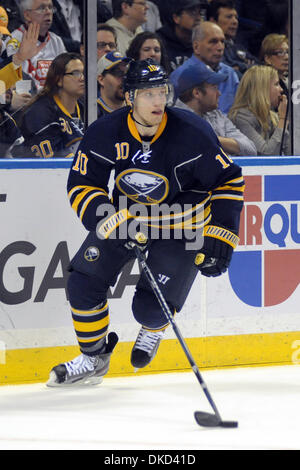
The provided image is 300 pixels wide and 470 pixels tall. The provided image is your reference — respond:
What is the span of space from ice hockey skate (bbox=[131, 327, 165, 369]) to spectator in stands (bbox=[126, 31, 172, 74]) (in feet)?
5.66

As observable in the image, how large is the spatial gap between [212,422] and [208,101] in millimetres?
2416

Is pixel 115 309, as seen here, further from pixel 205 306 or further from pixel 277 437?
pixel 277 437

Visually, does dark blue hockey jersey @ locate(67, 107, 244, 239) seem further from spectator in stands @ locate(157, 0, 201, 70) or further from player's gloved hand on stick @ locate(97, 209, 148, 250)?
spectator in stands @ locate(157, 0, 201, 70)

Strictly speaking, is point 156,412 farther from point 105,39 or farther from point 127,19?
point 127,19

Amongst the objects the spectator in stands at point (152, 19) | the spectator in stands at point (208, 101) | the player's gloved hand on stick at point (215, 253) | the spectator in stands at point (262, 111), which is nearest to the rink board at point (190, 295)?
the player's gloved hand on stick at point (215, 253)

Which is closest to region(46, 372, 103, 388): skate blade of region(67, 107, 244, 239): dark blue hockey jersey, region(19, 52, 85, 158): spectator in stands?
region(67, 107, 244, 239): dark blue hockey jersey

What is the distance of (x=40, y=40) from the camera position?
5176mm

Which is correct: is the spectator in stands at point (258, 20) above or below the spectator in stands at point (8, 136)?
above

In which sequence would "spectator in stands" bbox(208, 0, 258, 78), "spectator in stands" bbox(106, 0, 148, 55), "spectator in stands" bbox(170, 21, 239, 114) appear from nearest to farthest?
"spectator in stands" bbox(106, 0, 148, 55) → "spectator in stands" bbox(170, 21, 239, 114) → "spectator in stands" bbox(208, 0, 258, 78)

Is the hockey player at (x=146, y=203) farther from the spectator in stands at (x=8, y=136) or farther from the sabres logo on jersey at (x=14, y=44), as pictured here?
the sabres logo on jersey at (x=14, y=44)

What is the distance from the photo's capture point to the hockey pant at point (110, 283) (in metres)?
4.21

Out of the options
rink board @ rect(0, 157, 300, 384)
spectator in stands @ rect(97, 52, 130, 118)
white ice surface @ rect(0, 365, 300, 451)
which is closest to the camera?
white ice surface @ rect(0, 365, 300, 451)

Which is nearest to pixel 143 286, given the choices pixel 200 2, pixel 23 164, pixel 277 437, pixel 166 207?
pixel 166 207

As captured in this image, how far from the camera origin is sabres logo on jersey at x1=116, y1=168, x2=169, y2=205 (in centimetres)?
417
